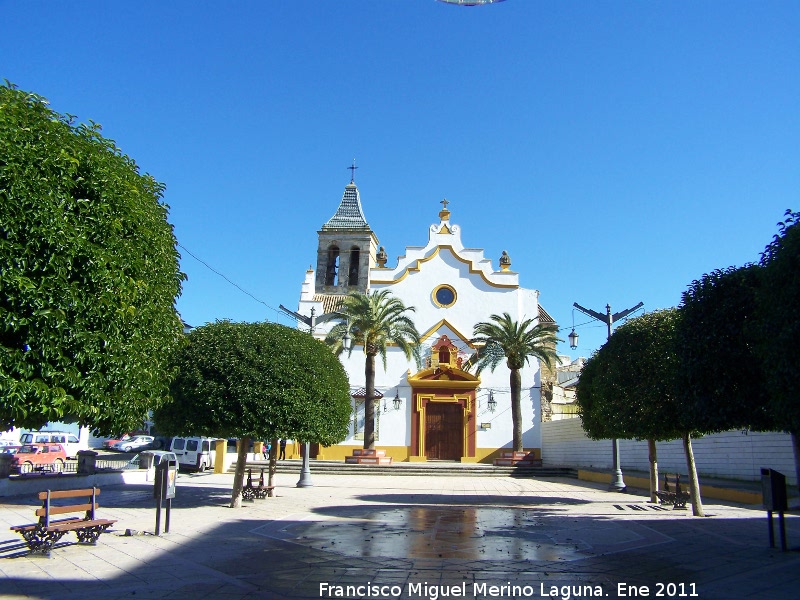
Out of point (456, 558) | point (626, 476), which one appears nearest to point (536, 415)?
point (626, 476)

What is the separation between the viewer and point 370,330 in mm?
31344

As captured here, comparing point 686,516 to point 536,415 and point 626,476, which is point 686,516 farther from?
point 536,415

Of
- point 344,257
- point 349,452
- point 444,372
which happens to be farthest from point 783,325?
point 344,257

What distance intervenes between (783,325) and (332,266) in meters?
34.6

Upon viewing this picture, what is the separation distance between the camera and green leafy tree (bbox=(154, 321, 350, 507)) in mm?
14422

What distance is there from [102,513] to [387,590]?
8.93 meters

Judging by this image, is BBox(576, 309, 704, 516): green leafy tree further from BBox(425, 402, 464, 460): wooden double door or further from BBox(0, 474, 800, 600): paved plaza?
BBox(425, 402, 464, 460): wooden double door

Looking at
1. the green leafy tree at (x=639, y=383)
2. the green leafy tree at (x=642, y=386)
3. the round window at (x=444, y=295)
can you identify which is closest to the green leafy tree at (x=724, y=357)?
the green leafy tree at (x=642, y=386)

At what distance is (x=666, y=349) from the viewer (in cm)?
1516

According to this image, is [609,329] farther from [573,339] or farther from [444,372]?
[444,372]

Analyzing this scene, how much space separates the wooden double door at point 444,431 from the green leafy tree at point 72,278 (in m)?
26.8

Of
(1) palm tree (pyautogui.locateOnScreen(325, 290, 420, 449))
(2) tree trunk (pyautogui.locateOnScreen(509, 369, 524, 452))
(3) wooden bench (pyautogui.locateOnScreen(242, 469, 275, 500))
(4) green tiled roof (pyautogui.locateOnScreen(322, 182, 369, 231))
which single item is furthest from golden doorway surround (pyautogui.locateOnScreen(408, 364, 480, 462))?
(3) wooden bench (pyautogui.locateOnScreen(242, 469, 275, 500))

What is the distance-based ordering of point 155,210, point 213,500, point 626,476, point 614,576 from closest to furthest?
1. point 614,576
2. point 155,210
3. point 213,500
4. point 626,476

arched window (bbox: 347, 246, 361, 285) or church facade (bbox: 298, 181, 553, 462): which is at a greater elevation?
arched window (bbox: 347, 246, 361, 285)
